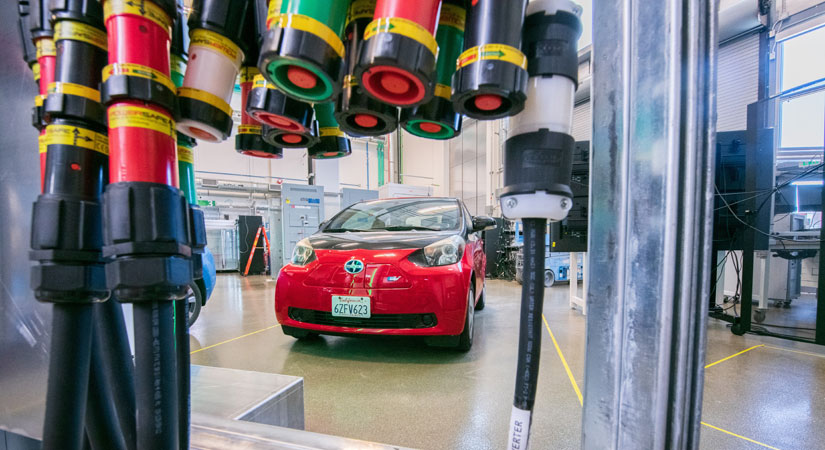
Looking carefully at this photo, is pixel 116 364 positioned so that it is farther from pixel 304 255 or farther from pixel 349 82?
pixel 304 255

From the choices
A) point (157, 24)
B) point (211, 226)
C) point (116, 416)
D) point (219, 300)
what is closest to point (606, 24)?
point (157, 24)

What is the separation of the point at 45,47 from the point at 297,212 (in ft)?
21.4

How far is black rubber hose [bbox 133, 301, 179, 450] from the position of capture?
0.33 metres

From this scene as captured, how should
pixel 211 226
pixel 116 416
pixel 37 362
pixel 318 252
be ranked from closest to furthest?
pixel 116 416
pixel 37 362
pixel 318 252
pixel 211 226

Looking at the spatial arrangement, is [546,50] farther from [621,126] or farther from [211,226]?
[211,226]

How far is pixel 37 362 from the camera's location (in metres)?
0.75

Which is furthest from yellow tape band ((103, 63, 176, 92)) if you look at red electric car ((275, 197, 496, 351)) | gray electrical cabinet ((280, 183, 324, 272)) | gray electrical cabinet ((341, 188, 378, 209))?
gray electrical cabinet ((341, 188, 378, 209))

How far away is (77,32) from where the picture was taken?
0.38 m

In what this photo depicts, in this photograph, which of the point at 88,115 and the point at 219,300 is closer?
the point at 88,115

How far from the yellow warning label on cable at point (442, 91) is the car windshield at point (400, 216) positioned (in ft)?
6.10

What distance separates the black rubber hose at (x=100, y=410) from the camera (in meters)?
0.45

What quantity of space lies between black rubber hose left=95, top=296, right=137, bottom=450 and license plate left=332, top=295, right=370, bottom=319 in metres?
1.42

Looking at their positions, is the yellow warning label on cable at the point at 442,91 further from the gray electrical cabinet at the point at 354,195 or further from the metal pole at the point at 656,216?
the gray electrical cabinet at the point at 354,195

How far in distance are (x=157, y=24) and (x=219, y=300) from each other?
4437mm
